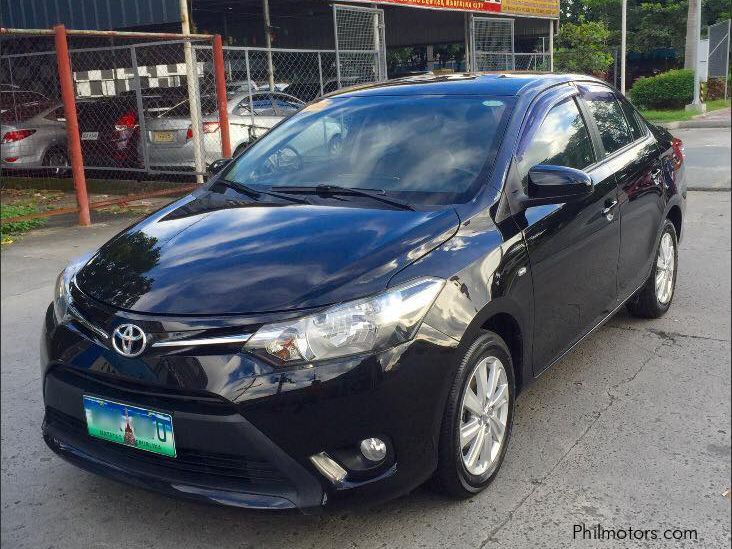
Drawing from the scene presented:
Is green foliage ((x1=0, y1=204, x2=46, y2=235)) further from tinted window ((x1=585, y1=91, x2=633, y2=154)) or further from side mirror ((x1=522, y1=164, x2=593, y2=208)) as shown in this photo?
side mirror ((x1=522, y1=164, x2=593, y2=208))

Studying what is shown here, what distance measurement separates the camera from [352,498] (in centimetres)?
257

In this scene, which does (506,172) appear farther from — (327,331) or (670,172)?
(670,172)

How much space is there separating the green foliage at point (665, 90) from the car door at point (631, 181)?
1964 cm

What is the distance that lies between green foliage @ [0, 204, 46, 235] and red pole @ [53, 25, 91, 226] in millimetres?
553

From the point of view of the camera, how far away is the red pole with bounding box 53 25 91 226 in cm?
832

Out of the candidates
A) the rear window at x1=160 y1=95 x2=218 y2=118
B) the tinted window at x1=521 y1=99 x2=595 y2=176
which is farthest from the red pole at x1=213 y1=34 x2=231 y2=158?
the tinted window at x1=521 y1=99 x2=595 y2=176

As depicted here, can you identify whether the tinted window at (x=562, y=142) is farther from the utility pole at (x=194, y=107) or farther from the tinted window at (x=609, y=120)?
the utility pole at (x=194, y=107)

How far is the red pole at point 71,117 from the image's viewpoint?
832 cm

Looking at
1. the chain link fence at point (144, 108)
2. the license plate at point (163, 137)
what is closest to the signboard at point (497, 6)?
the chain link fence at point (144, 108)

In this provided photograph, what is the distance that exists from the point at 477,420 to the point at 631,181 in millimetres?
2067

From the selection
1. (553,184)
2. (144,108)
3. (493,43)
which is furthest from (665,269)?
(493,43)

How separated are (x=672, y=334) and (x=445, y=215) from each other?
2419 mm

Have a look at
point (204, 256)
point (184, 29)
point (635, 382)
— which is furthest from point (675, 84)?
point (204, 256)

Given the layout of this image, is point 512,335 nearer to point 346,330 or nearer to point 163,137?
point 346,330
